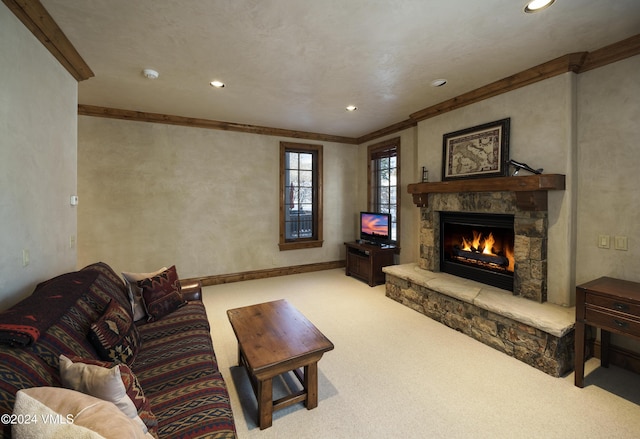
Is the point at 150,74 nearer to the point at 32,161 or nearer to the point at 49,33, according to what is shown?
the point at 49,33

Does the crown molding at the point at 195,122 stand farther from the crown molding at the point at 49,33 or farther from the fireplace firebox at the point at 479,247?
the fireplace firebox at the point at 479,247

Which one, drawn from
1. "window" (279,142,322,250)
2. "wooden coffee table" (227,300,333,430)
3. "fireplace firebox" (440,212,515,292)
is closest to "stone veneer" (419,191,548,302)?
"fireplace firebox" (440,212,515,292)

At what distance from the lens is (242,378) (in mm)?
2293

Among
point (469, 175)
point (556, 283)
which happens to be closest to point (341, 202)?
point (469, 175)

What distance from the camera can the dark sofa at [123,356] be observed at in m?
1.09

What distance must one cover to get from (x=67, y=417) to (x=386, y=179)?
5.11m

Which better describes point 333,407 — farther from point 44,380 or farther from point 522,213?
point 522,213

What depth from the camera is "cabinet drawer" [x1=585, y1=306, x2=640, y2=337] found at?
6.33ft

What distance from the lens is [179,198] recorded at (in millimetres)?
4508

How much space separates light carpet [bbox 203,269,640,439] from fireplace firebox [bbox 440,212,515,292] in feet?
2.78

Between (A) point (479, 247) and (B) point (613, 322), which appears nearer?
(B) point (613, 322)

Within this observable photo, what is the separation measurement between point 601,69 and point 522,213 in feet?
4.65

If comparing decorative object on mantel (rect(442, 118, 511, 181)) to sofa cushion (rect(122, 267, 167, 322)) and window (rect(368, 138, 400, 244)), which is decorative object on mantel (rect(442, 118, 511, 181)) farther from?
sofa cushion (rect(122, 267, 167, 322))

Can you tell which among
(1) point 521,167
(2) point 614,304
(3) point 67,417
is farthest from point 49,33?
(2) point 614,304
